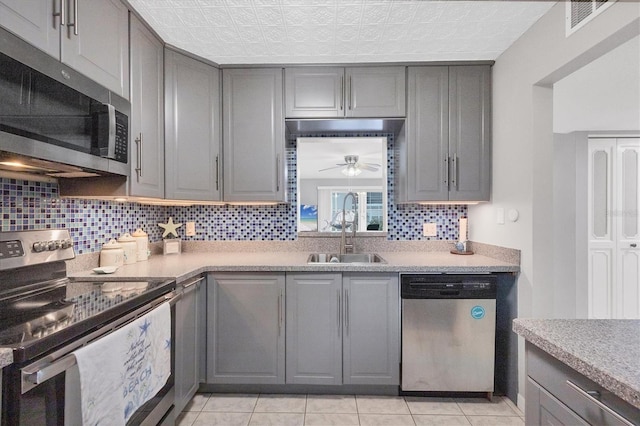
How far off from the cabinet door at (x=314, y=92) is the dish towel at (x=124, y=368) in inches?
63.2

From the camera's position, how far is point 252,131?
89.4 inches

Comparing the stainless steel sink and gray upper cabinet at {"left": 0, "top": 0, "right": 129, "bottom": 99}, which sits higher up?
gray upper cabinet at {"left": 0, "top": 0, "right": 129, "bottom": 99}

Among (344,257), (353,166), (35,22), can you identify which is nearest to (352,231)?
(344,257)

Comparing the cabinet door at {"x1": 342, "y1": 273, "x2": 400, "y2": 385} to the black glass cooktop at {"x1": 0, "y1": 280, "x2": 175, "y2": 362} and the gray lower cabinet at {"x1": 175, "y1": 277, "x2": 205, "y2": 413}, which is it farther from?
the black glass cooktop at {"x1": 0, "y1": 280, "x2": 175, "y2": 362}

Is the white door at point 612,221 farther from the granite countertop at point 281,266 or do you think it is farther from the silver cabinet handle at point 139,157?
the silver cabinet handle at point 139,157

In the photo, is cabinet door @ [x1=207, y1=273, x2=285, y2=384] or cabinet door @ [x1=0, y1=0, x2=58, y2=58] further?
cabinet door @ [x1=207, y1=273, x2=285, y2=384]

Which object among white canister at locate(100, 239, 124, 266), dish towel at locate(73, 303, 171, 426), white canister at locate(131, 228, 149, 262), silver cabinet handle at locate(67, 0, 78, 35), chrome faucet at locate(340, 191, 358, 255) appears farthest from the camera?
chrome faucet at locate(340, 191, 358, 255)

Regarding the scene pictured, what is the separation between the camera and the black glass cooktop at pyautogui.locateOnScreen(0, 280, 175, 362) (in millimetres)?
860

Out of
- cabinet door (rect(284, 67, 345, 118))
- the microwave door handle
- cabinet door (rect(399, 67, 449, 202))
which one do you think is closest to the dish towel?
the microwave door handle

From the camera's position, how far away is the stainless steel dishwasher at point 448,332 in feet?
6.29

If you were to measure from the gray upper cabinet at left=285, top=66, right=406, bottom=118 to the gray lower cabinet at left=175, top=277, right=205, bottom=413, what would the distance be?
1413 mm

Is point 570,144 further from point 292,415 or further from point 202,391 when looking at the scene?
point 202,391

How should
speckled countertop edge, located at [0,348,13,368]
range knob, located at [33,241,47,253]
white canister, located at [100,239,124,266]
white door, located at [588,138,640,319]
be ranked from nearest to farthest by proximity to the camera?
speckled countertop edge, located at [0,348,13,368]
range knob, located at [33,241,47,253]
white canister, located at [100,239,124,266]
white door, located at [588,138,640,319]

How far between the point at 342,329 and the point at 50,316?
4.92ft
